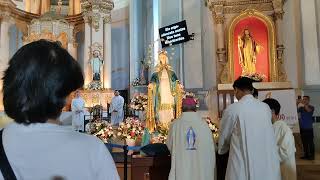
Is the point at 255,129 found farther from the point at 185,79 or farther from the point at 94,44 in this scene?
the point at 94,44

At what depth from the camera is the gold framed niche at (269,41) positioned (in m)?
12.4

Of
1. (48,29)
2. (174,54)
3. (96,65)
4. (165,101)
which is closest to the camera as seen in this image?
(165,101)

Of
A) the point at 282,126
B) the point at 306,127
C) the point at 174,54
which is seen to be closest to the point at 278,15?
the point at 174,54

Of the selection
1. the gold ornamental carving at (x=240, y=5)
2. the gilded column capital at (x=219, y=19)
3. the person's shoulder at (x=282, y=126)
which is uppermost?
the gold ornamental carving at (x=240, y=5)

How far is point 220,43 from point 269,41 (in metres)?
1.72

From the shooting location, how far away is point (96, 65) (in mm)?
17141

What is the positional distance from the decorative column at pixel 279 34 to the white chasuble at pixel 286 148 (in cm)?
774

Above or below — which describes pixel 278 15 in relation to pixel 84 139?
above

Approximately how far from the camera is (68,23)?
731 inches

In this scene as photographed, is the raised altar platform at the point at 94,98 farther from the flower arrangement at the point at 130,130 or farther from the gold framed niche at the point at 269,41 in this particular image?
the flower arrangement at the point at 130,130

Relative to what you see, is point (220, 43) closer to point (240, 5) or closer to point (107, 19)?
point (240, 5)

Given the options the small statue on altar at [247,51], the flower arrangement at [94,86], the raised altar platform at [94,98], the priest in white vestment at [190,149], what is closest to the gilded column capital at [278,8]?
the small statue on altar at [247,51]

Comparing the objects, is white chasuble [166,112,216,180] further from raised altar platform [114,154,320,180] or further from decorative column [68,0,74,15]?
decorative column [68,0,74,15]

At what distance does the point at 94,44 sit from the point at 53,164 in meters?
16.8
